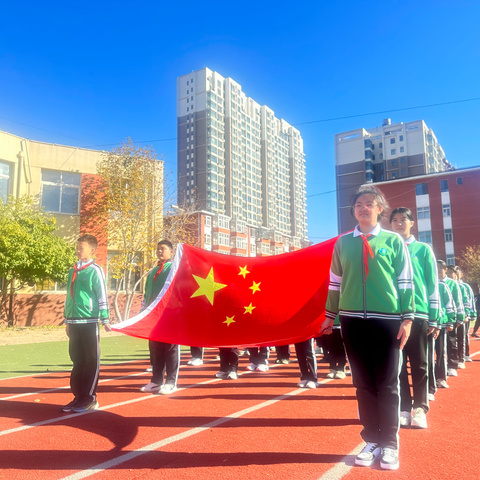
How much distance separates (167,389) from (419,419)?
11.8 feet

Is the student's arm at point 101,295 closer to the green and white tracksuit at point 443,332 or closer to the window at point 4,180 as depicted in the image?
the green and white tracksuit at point 443,332

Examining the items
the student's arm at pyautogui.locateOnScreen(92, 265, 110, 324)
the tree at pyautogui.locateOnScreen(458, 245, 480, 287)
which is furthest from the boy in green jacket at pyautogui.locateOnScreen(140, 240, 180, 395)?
the tree at pyautogui.locateOnScreen(458, 245, 480, 287)

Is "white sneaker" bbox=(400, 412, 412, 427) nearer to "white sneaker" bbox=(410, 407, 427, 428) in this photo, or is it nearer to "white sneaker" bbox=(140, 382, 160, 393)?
"white sneaker" bbox=(410, 407, 427, 428)

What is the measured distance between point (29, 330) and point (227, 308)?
18.9 m

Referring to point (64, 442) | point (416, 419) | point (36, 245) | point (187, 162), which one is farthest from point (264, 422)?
point (187, 162)

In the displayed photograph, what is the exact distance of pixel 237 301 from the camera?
264 inches

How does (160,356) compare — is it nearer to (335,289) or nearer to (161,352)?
(161,352)

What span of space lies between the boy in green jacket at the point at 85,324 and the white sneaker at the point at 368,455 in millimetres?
3454

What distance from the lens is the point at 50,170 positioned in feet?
90.3

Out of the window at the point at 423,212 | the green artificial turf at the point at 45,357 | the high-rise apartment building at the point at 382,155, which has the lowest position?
the green artificial turf at the point at 45,357

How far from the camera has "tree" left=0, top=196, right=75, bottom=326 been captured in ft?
69.4

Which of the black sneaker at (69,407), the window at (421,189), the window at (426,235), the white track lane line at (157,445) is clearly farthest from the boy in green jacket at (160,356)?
the window at (421,189)

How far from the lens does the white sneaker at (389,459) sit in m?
3.55

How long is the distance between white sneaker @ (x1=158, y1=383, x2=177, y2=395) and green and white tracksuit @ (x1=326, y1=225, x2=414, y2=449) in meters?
3.66
